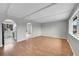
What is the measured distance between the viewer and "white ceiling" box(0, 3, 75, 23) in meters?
1.64

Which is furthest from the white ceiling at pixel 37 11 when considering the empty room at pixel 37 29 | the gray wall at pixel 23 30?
the gray wall at pixel 23 30

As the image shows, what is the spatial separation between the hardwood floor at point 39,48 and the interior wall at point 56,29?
111mm

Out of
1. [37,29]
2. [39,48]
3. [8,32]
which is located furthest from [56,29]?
[8,32]

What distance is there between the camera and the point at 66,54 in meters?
1.78

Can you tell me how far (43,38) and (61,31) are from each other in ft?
1.39

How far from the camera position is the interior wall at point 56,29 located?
187cm

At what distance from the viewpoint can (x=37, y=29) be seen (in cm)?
193

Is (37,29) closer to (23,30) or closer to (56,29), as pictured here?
(23,30)

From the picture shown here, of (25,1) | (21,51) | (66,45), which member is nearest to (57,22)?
(66,45)

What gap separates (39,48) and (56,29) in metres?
0.56

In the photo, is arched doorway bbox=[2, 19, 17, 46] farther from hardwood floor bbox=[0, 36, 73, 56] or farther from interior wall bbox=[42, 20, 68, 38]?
interior wall bbox=[42, 20, 68, 38]

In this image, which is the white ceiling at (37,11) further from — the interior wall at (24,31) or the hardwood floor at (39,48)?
the hardwood floor at (39,48)

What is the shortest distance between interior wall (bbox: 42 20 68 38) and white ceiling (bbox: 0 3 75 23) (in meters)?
0.09

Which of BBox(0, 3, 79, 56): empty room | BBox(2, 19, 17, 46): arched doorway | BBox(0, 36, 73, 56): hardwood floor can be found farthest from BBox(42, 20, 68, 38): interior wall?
BBox(2, 19, 17, 46): arched doorway
